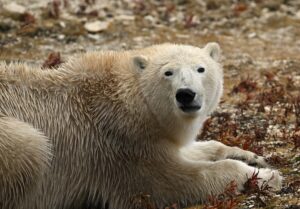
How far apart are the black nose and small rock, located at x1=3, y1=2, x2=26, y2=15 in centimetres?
740

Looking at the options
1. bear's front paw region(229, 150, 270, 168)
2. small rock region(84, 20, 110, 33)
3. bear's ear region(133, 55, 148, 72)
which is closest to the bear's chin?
bear's ear region(133, 55, 148, 72)

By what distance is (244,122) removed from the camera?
356 inches

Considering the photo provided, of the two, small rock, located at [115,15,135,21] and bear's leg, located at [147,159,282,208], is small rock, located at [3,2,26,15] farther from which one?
bear's leg, located at [147,159,282,208]

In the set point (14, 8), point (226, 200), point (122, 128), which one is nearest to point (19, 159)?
point (122, 128)

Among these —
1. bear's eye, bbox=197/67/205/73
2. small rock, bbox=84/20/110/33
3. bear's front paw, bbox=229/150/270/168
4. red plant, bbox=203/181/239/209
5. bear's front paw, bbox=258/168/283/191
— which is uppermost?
small rock, bbox=84/20/110/33

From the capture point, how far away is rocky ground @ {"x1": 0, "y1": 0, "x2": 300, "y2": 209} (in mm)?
9695

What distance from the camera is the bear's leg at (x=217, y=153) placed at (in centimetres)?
739

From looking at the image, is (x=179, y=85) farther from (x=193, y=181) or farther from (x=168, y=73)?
(x=193, y=181)

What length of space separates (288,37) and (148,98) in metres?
7.10

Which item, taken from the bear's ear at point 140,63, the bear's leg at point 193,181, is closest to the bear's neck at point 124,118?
the bear's ear at point 140,63

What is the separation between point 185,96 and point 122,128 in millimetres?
792

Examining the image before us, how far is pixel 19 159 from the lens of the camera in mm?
6262

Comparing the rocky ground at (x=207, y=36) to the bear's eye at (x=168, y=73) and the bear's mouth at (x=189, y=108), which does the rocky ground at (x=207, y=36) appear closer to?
the bear's eye at (x=168, y=73)

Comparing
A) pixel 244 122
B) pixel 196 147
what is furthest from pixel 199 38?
pixel 196 147
